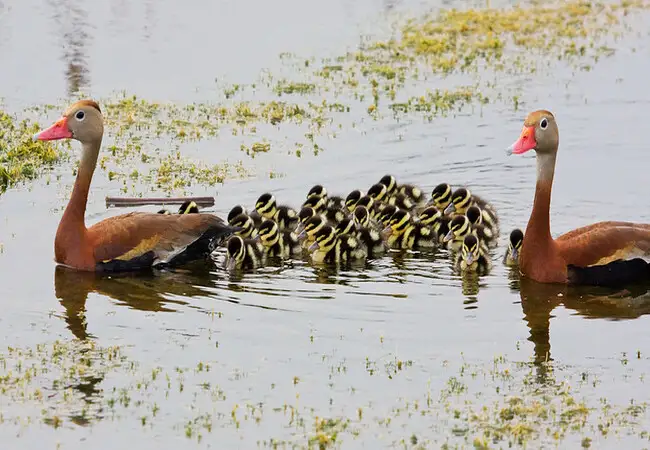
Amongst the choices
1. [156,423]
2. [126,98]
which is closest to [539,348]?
[156,423]

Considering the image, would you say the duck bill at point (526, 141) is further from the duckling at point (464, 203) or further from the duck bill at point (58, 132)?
the duck bill at point (58, 132)

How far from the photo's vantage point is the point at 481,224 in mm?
12812

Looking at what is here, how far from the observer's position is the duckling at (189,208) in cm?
1284

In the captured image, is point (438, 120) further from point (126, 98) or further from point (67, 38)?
point (67, 38)

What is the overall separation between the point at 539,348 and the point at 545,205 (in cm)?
206

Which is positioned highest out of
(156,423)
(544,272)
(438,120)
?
(438,120)

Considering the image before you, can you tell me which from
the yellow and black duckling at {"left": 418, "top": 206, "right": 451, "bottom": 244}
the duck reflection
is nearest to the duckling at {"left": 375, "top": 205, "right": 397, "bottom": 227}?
the yellow and black duckling at {"left": 418, "top": 206, "right": 451, "bottom": 244}

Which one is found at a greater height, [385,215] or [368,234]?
[385,215]

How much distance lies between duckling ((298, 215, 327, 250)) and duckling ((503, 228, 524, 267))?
1.72 m

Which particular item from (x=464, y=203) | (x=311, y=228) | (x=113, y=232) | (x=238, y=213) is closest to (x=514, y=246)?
(x=464, y=203)

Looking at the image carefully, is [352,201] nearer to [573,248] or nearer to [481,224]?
[481,224]

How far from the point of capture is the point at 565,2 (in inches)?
893

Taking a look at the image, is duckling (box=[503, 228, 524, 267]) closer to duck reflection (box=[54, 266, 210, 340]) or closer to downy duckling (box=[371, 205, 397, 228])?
downy duckling (box=[371, 205, 397, 228])

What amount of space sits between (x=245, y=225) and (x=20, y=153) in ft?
11.9
